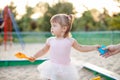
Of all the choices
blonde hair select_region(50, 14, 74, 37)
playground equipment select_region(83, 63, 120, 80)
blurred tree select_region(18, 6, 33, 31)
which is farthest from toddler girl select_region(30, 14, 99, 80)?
blurred tree select_region(18, 6, 33, 31)

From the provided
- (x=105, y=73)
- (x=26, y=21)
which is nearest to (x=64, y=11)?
(x=26, y=21)

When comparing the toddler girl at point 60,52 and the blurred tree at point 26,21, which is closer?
the toddler girl at point 60,52

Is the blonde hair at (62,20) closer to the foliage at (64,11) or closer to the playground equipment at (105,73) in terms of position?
the playground equipment at (105,73)

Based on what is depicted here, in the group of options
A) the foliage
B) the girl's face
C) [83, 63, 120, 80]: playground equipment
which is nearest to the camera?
the girl's face

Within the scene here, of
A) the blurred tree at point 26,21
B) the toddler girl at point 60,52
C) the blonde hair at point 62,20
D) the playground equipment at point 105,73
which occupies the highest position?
the blonde hair at point 62,20

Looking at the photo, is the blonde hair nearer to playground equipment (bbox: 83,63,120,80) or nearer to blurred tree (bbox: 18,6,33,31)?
playground equipment (bbox: 83,63,120,80)

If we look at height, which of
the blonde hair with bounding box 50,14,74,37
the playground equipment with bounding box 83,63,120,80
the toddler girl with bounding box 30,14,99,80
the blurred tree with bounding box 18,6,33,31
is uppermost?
the blonde hair with bounding box 50,14,74,37

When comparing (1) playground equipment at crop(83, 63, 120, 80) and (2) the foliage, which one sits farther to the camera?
(2) the foliage

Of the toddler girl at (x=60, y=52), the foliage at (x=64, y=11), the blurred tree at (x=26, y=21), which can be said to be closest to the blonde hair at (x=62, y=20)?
the toddler girl at (x=60, y=52)

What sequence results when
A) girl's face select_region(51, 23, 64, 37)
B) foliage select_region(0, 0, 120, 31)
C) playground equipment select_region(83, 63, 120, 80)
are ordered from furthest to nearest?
foliage select_region(0, 0, 120, 31), playground equipment select_region(83, 63, 120, 80), girl's face select_region(51, 23, 64, 37)

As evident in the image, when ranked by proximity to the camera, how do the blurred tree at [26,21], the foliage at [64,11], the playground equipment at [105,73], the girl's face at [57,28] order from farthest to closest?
the blurred tree at [26,21], the foliage at [64,11], the playground equipment at [105,73], the girl's face at [57,28]

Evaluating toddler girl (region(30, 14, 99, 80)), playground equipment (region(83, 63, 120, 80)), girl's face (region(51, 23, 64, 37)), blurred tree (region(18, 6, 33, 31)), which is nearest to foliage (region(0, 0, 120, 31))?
blurred tree (region(18, 6, 33, 31))

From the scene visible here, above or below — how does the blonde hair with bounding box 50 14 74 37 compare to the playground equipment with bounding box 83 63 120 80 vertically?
above

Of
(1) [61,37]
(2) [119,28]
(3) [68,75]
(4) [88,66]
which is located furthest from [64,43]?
(2) [119,28]
